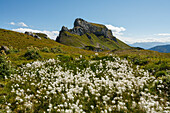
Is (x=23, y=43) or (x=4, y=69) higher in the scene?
(x=23, y=43)

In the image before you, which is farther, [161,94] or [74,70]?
[74,70]

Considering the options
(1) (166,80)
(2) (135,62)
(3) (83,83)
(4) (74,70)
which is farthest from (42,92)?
(2) (135,62)

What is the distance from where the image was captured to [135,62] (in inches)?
455

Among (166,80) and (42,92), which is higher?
(166,80)

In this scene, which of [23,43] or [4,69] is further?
[23,43]

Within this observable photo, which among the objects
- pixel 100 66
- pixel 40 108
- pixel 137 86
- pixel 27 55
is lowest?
pixel 40 108

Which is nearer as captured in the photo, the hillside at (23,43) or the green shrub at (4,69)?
the green shrub at (4,69)

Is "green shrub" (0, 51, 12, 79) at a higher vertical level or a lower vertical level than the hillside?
lower

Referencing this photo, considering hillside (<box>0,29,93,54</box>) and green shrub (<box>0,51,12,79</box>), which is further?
hillside (<box>0,29,93,54</box>)

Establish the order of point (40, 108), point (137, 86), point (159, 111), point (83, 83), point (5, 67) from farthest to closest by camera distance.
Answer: point (5, 67) < point (83, 83) < point (137, 86) < point (40, 108) < point (159, 111)

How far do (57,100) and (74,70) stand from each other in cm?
460

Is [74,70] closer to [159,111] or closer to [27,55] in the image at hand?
[159,111]

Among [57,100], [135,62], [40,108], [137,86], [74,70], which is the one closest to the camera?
[40,108]

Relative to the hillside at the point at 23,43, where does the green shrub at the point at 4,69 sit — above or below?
below
